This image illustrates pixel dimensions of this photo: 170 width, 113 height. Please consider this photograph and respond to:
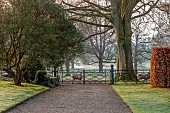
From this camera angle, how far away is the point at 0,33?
19859 mm

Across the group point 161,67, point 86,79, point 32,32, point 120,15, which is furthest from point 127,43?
point 32,32

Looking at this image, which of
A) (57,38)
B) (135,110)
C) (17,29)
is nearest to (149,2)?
(57,38)

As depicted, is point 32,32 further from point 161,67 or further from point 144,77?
point 144,77

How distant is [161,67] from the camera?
2062 centimetres

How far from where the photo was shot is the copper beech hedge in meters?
20.4

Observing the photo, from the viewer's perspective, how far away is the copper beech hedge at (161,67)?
67.1 feet

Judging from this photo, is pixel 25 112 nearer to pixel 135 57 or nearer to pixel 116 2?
pixel 116 2

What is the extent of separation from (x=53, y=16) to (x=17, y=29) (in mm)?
2265

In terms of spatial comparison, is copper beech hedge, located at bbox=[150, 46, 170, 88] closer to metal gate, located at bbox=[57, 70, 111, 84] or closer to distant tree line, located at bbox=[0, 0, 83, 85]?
distant tree line, located at bbox=[0, 0, 83, 85]

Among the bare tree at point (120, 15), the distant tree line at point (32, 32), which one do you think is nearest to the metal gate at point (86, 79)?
the bare tree at point (120, 15)

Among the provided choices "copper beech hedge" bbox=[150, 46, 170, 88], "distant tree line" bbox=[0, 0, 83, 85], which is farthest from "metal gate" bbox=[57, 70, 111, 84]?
"copper beech hedge" bbox=[150, 46, 170, 88]

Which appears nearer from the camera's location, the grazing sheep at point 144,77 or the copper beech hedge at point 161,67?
the copper beech hedge at point 161,67

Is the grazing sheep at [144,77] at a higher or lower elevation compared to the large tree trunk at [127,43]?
lower

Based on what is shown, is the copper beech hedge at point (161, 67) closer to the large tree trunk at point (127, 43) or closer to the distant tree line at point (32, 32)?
the distant tree line at point (32, 32)
